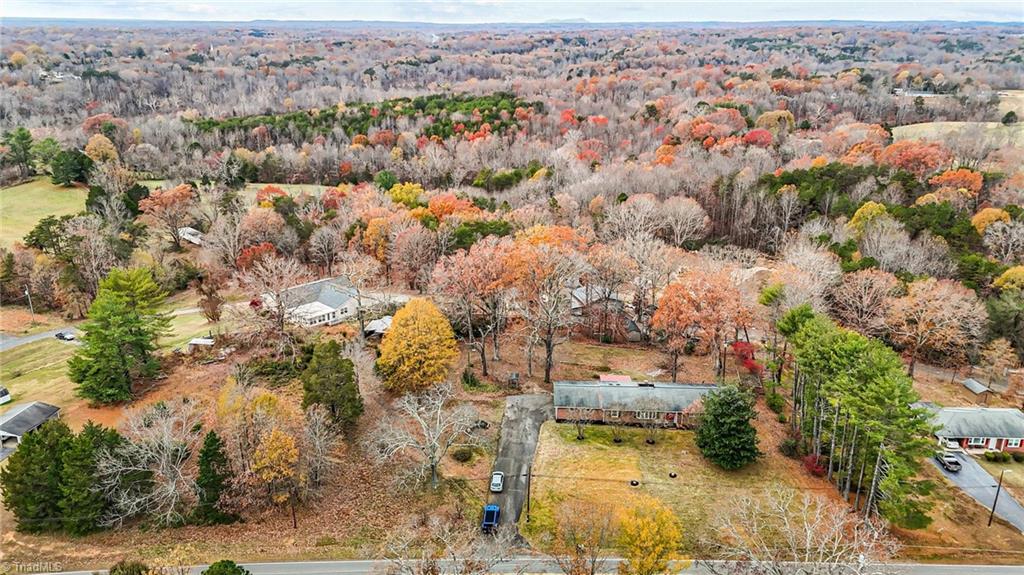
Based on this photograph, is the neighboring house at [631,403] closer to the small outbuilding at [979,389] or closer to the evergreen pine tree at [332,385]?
the evergreen pine tree at [332,385]

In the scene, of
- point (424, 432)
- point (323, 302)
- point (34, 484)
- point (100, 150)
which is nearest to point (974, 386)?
point (424, 432)

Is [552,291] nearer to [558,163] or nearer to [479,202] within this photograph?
[479,202]

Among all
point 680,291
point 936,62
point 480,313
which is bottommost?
point 480,313

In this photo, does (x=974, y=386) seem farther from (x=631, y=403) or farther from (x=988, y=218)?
(x=631, y=403)

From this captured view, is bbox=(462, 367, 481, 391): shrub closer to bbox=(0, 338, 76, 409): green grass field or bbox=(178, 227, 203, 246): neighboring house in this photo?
bbox=(0, 338, 76, 409): green grass field

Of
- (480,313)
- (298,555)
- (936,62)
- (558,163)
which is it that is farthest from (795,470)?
(936,62)

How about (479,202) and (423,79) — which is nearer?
(479,202)
